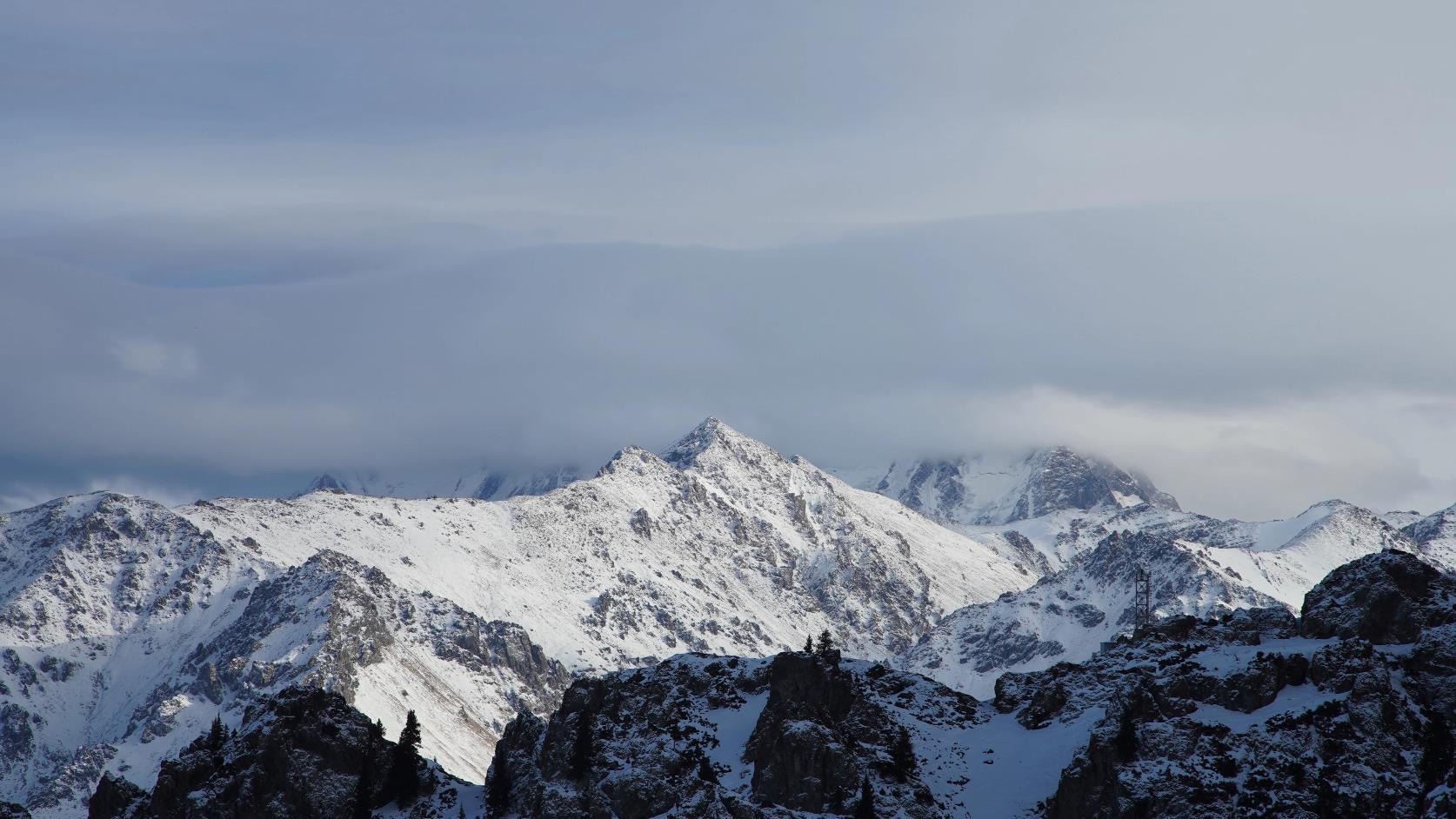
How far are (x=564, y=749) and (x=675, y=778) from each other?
53.3 ft

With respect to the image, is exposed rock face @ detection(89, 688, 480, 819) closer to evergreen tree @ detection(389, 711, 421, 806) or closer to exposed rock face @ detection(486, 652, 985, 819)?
evergreen tree @ detection(389, 711, 421, 806)

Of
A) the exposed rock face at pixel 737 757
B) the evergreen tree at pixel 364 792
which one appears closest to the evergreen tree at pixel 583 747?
the exposed rock face at pixel 737 757

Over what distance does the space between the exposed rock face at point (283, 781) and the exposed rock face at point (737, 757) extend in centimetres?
1212

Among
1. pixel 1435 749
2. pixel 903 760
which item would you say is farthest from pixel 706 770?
pixel 1435 749

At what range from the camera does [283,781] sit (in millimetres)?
191125

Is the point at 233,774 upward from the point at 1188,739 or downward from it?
→ downward

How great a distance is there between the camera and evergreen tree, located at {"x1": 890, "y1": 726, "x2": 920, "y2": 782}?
182625mm

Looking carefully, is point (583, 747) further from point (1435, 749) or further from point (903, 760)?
point (1435, 749)

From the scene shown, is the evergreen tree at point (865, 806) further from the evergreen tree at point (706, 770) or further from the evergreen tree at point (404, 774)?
the evergreen tree at point (404, 774)

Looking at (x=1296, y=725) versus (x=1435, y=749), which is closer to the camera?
(x=1435, y=749)

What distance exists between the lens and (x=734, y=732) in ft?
634

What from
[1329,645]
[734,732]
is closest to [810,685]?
[734,732]

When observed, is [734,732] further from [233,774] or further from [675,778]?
[233,774]

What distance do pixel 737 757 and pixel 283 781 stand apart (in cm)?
4921
